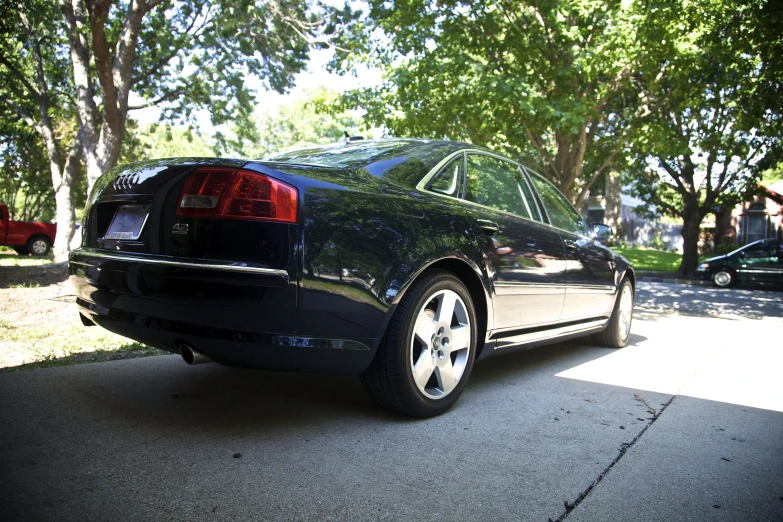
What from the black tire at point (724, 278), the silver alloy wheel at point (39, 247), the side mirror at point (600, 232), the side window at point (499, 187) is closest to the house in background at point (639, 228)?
the black tire at point (724, 278)

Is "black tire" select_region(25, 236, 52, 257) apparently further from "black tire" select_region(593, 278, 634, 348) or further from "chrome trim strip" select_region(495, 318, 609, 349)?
"chrome trim strip" select_region(495, 318, 609, 349)

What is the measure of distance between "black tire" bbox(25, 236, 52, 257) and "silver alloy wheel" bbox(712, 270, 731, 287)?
21.0 metres

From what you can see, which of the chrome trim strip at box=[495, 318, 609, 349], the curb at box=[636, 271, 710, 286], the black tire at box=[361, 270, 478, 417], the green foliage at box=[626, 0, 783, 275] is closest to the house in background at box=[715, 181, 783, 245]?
the green foliage at box=[626, 0, 783, 275]

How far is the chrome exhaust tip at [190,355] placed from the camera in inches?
108

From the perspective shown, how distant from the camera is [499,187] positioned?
14.1 feet

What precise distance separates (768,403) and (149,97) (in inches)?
757

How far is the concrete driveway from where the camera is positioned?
2.20 m

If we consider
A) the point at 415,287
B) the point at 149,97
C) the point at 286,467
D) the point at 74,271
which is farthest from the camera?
the point at 149,97

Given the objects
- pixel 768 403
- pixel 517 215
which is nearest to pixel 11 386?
pixel 517 215

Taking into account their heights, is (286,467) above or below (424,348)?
below

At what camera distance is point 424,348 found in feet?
10.5

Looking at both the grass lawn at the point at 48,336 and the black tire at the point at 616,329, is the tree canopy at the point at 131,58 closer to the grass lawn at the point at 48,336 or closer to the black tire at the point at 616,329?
the grass lawn at the point at 48,336

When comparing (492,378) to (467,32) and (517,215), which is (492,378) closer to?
(517,215)

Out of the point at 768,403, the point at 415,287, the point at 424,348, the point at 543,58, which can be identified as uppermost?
the point at 543,58
